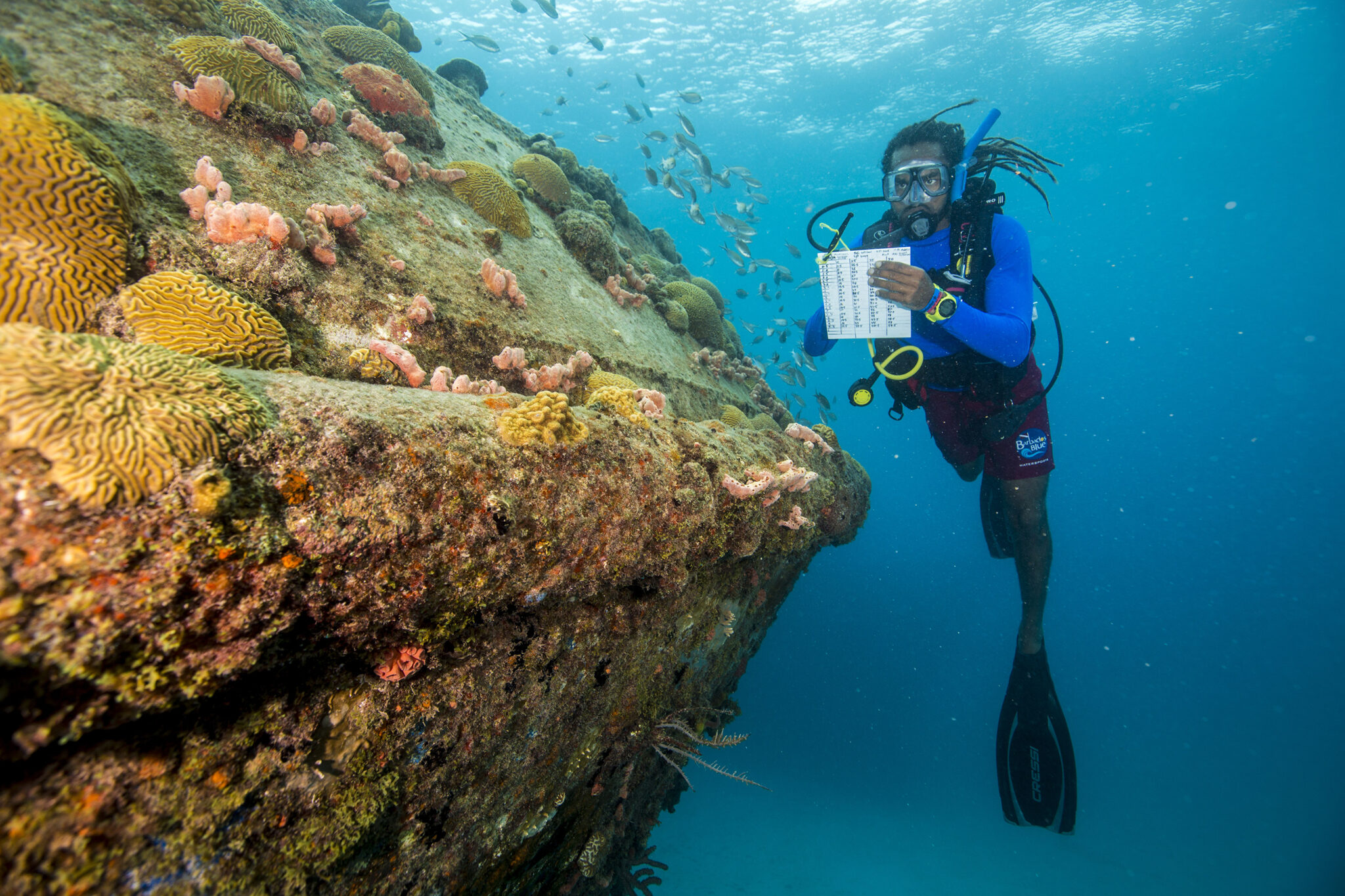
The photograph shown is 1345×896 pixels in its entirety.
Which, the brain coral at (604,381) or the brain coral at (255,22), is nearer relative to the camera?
the brain coral at (604,381)

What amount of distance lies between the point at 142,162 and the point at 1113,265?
4301 inches

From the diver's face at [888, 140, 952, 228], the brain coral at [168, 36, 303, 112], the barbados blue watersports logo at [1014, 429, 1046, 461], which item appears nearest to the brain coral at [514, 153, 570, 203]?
the brain coral at [168, 36, 303, 112]

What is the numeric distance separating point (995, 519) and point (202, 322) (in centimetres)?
1008

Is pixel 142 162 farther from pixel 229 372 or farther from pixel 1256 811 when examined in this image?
pixel 1256 811

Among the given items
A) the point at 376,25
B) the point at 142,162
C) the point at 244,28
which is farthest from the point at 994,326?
the point at 376,25

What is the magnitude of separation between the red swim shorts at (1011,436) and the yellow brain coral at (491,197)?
619 centimetres

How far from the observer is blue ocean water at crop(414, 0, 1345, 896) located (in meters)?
21.9

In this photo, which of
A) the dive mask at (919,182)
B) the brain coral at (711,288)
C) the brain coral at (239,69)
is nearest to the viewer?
the brain coral at (239,69)

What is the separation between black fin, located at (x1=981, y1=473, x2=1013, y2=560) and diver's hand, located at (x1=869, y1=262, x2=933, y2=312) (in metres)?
4.51

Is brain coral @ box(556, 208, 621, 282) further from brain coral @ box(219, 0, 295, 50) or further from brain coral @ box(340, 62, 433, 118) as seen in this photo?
brain coral @ box(219, 0, 295, 50)

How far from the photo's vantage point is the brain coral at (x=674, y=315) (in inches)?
306

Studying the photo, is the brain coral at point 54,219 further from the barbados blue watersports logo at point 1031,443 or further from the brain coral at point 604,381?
the barbados blue watersports logo at point 1031,443

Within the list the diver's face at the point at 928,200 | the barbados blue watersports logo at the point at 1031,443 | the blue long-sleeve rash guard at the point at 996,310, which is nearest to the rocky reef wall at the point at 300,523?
the blue long-sleeve rash guard at the point at 996,310

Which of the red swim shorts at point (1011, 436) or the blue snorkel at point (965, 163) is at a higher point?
the blue snorkel at point (965, 163)
